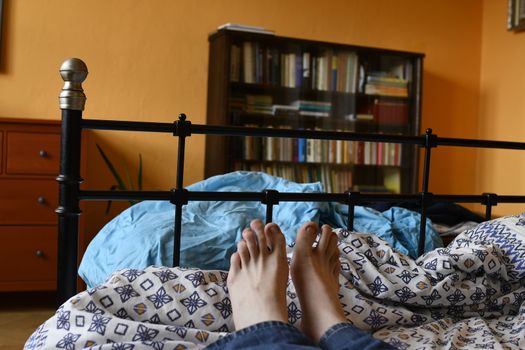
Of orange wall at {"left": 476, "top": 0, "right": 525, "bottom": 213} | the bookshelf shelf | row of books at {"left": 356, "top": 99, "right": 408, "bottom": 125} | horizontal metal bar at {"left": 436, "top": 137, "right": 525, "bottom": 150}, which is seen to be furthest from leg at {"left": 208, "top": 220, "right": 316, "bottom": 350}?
orange wall at {"left": 476, "top": 0, "right": 525, "bottom": 213}

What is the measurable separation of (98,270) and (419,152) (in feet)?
8.41

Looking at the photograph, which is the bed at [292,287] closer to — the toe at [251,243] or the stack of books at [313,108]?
the toe at [251,243]

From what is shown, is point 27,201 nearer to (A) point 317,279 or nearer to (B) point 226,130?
(B) point 226,130

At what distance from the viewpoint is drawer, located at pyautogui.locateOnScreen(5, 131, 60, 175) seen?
2697mm

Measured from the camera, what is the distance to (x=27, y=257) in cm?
274

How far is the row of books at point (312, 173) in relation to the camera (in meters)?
3.33

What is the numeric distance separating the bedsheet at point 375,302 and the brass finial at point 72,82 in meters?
0.32

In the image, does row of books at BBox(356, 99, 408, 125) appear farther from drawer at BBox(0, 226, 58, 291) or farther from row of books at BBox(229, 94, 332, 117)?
drawer at BBox(0, 226, 58, 291)

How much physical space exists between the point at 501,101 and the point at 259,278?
3279 mm

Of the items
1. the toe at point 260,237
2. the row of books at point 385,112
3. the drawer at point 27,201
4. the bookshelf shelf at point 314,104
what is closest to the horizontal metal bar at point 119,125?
the toe at point 260,237

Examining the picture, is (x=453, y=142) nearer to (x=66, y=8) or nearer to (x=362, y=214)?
(x=362, y=214)

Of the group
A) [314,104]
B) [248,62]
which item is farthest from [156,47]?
[314,104]

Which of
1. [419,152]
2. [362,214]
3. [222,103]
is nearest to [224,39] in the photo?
[222,103]

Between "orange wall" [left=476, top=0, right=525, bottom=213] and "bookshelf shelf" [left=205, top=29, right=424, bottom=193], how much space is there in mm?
674
